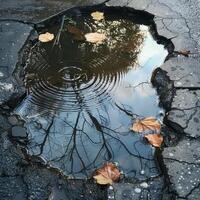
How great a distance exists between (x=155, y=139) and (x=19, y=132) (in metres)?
1.18

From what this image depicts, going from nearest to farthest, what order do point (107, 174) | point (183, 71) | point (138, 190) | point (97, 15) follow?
point (138, 190) → point (107, 174) → point (183, 71) → point (97, 15)

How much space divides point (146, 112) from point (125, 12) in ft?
5.54

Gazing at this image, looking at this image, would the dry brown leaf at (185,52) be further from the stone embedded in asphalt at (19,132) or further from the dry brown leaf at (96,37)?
the stone embedded in asphalt at (19,132)

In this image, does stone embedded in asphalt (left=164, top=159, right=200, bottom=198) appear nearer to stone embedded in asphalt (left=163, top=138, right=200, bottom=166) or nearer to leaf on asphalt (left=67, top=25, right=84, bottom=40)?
stone embedded in asphalt (left=163, top=138, right=200, bottom=166)

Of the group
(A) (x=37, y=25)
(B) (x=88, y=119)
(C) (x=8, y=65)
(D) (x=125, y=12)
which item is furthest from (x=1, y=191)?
(D) (x=125, y=12)

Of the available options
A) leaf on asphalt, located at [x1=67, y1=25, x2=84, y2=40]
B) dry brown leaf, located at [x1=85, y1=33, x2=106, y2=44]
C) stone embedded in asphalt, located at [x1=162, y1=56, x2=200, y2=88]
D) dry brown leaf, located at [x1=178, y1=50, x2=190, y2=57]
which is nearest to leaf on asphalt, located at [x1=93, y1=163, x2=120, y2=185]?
stone embedded in asphalt, located at [x1=162, y1=56, x2=200, y2=88]

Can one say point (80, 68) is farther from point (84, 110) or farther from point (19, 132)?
point (19, 132)

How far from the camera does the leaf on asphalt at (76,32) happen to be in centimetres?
442

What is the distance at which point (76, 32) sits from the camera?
4.50 meters

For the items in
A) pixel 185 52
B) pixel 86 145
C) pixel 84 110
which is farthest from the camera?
pixel 185 52

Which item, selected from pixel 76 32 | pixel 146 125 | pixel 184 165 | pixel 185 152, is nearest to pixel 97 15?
pixel 76 32

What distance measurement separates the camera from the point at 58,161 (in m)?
3.15

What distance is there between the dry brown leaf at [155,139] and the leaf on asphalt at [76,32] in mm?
1611

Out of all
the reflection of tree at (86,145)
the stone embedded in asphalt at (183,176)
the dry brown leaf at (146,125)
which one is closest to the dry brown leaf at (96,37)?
the reflection of tree at (86,145)
